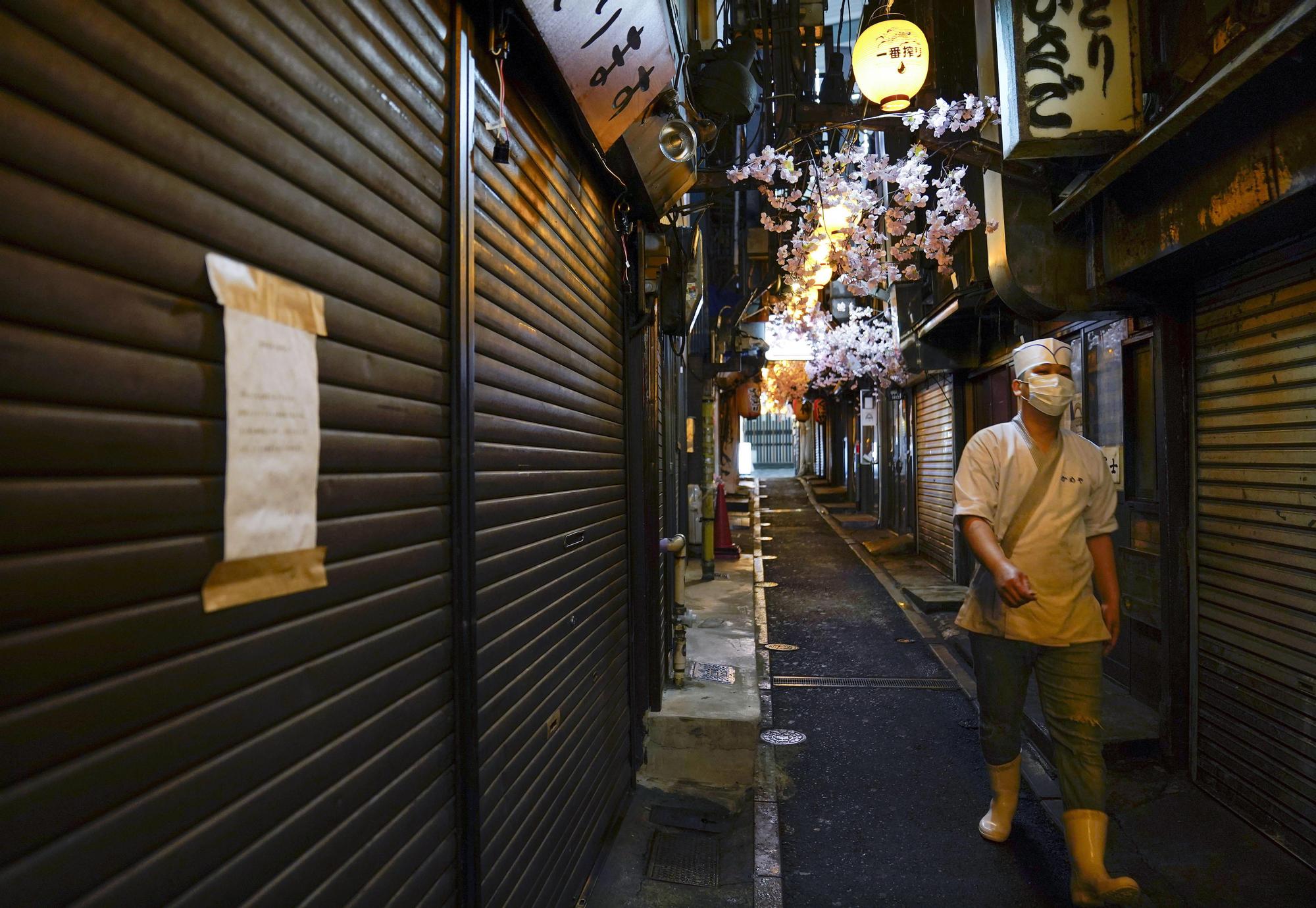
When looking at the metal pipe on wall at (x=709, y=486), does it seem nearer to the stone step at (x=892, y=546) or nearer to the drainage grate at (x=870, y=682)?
the stone step at (x=892, y=546)

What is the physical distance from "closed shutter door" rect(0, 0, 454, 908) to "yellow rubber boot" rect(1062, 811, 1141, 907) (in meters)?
4.02

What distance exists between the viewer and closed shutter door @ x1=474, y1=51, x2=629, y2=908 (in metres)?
3.27

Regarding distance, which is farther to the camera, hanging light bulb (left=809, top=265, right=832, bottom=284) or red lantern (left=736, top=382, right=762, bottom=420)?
red lantern (left=736, top=382, right=762, bottom=420)

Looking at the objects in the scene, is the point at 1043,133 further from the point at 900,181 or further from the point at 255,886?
the point at 255,886

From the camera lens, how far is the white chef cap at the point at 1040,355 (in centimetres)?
523

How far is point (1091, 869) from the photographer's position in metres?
4.49

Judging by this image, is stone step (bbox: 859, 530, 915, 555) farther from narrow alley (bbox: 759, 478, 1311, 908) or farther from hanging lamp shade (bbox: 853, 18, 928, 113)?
hanging lamp shade (bbox: 853, 18, 928, 113)

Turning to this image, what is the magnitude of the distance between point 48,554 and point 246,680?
587 mm

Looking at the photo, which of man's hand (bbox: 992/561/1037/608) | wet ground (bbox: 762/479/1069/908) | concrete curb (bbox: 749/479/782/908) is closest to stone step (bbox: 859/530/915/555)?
wet ground (bbox: 762/479/1069/908)

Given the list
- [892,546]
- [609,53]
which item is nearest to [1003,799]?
[609,53]

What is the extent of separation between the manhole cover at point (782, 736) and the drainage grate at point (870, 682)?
1497 mm

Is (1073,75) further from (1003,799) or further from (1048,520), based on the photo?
(1003,799)

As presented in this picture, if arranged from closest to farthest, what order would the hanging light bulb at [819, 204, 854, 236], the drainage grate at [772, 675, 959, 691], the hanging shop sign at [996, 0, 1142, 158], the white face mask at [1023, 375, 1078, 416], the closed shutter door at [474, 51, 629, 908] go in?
1. the closed shutter door at [474, 51, 629, 908]
2. the white face mask at [1023, 375, 1078, 416]
3. the hanging shop sign at [996, 0, 1142, 158]
4. the drainage grate at [772, 675, 959, 691]
5. the hanging light bulb at [819, 204, 854, 236]

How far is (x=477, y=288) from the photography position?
3.15 m
